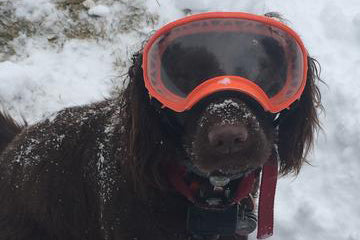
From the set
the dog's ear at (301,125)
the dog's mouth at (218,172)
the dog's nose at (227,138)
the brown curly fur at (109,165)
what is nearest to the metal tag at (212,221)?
the brown curly fur at (109,165)

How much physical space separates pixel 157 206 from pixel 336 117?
221 cm

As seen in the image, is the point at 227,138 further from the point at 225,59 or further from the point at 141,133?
the point at 141,133

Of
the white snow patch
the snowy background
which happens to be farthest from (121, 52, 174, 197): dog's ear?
the snowy background

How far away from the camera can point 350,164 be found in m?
4.27

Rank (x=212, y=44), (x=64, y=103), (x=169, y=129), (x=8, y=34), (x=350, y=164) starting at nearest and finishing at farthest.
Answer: (x=212, y=44), (x=169, y=129), (x=350, y=164), (x=64, y=103), (x=8, y=34)

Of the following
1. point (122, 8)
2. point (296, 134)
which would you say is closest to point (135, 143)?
point (296, 134)

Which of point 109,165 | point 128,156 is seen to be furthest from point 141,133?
point 109,165

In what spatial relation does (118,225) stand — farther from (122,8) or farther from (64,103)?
(122,8)

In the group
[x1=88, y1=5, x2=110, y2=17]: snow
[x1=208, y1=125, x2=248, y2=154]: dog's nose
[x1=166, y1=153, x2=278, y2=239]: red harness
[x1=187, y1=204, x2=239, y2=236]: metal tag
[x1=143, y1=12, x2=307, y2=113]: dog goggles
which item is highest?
[x1=88, y1=5, x2=110, y2=17]: snow

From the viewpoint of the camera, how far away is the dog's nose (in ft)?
7.15

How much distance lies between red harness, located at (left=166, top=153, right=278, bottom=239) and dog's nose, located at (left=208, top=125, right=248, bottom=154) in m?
0.45

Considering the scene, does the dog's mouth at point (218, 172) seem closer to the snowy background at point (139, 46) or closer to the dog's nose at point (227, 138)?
the dog's nose at point (227, 138)

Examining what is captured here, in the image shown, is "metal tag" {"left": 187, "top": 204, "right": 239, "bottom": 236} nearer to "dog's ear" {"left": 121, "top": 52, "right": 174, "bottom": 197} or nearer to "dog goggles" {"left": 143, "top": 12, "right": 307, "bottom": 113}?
"dog's ear" {"left": 121, "top": 52, "right": 174, "bottom": 197}

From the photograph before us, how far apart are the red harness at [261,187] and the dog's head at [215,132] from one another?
7 cm
